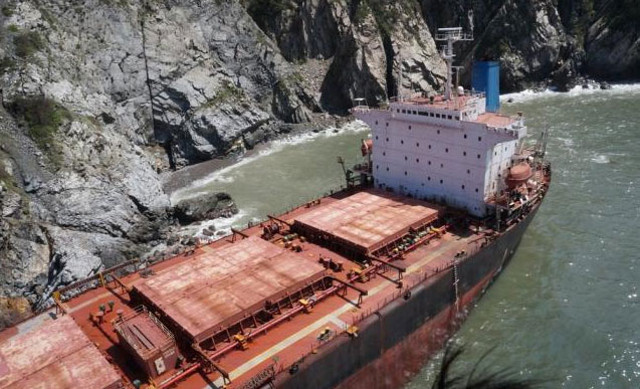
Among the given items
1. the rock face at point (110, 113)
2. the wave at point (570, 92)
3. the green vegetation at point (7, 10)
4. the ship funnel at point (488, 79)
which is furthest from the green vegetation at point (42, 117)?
the wave at point (570, 92)

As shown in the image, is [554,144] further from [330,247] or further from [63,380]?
[63,380]

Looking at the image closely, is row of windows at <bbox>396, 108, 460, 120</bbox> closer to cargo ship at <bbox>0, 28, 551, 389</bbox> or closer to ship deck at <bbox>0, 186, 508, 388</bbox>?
cargo ship at <bbox>0, 28, 551, 389</bbox>

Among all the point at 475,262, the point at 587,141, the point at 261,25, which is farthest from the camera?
the point at 261,25

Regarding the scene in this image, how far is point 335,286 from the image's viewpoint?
20.6 meters

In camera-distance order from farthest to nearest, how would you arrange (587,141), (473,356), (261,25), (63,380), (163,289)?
(261,25) → (587,141) → (473,356) → (163,289) → (63,380)

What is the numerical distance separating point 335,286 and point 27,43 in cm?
3786

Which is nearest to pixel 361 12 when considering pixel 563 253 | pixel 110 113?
pixel 110 113

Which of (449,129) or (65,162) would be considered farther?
(65,162)

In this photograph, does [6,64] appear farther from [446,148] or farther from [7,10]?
[446,148]

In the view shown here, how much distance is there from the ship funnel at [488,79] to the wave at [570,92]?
37.2m

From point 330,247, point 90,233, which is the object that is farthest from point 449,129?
point 90,233

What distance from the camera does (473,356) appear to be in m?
21.5

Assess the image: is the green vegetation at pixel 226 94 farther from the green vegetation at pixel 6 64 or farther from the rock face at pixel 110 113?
the green vegetation at pixel 6 64

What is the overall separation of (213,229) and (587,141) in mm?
37373
